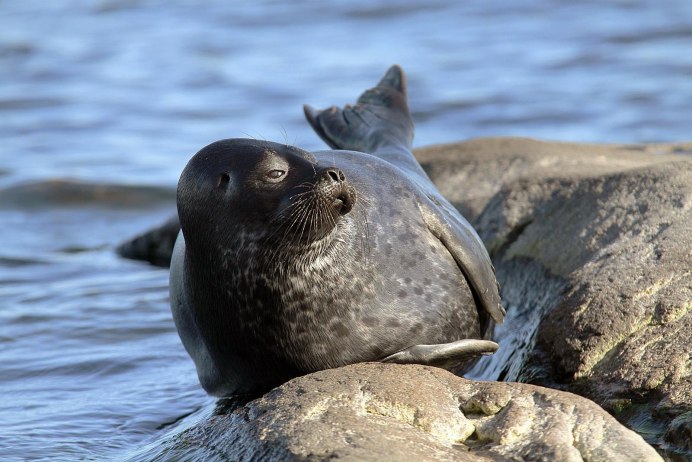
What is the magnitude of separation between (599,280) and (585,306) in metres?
0.16

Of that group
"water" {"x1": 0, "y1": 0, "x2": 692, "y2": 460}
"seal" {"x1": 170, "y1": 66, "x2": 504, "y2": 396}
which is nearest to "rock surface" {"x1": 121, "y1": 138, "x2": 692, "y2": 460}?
"seal" {"x1": 170, "y1": 66, "x2": 504, "y2": 396}

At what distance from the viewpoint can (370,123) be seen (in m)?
7.41

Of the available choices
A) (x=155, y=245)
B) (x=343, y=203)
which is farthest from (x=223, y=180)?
(x=155, y=245)

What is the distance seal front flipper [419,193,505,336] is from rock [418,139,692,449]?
0.23m

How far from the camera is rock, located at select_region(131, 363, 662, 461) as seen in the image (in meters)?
3.85

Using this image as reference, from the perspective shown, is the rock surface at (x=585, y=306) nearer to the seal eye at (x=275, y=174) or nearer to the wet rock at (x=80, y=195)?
the seal eye at (x=275, y=174)

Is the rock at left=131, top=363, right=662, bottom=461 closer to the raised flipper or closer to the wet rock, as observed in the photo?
the raised flipper

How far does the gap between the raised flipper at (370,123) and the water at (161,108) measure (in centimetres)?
152

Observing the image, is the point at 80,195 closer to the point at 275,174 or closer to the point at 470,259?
the point at 470,259

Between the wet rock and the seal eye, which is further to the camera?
the wet rock

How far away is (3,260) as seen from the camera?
912cm

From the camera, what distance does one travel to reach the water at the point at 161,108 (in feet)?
21.2

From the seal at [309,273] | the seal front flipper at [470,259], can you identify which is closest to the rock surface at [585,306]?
the seal front flipper at [470,259]

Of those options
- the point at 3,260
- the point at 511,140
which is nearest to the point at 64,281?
the point at 3,260
